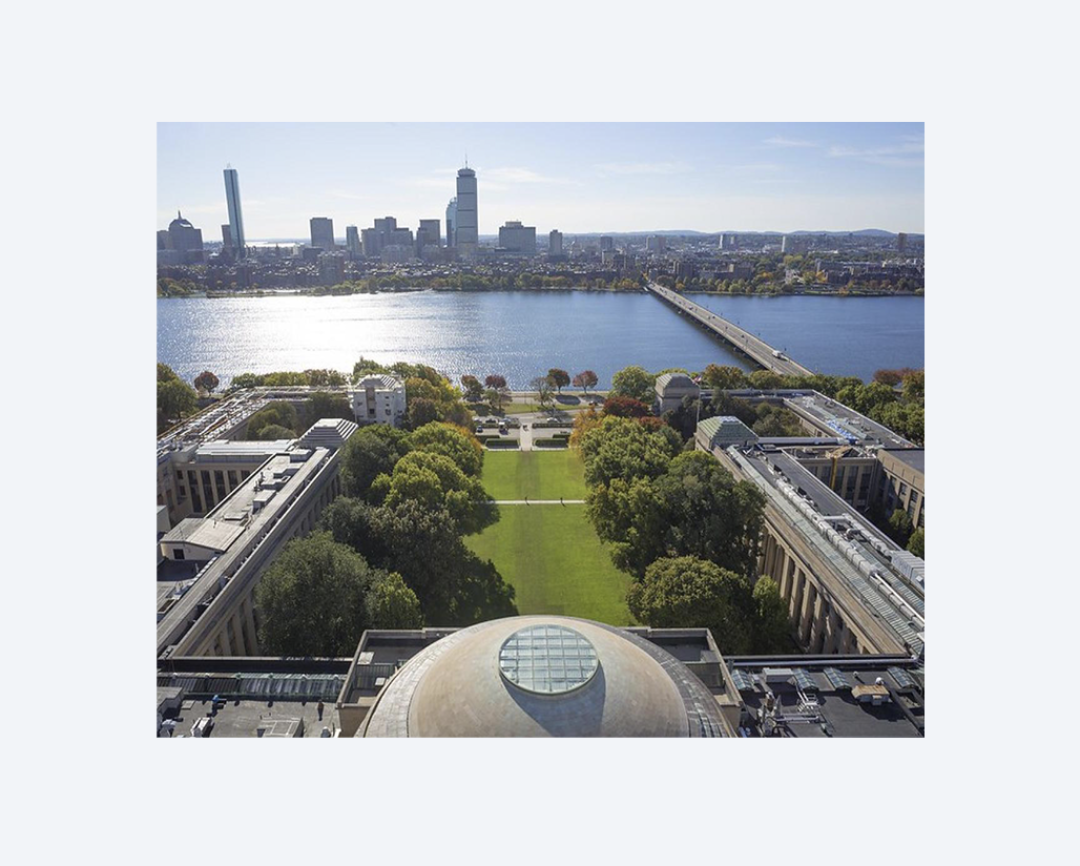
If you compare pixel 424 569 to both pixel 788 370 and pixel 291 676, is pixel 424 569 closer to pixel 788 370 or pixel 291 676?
pixel 291 676

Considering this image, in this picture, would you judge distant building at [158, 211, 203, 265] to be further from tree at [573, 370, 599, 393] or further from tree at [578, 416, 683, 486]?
tree at [578, 416, 683, 486]

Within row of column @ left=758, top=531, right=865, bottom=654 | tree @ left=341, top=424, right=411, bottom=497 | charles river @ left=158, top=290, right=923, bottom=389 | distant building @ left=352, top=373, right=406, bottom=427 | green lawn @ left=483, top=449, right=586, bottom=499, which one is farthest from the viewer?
charles river @ left=158, top=290, right=923, bottom=389

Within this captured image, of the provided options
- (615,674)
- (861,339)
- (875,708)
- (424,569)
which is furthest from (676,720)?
(861,339)

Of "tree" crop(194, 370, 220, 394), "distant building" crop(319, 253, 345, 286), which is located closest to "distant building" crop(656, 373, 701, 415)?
"tree" crop(194, 370, 220, 394)

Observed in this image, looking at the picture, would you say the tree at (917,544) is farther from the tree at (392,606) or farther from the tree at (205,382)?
the tree at (205,382)

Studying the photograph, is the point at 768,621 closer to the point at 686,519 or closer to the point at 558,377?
the point at 686,519

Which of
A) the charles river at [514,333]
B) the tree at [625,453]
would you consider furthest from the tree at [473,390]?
the tree at [625,453]
